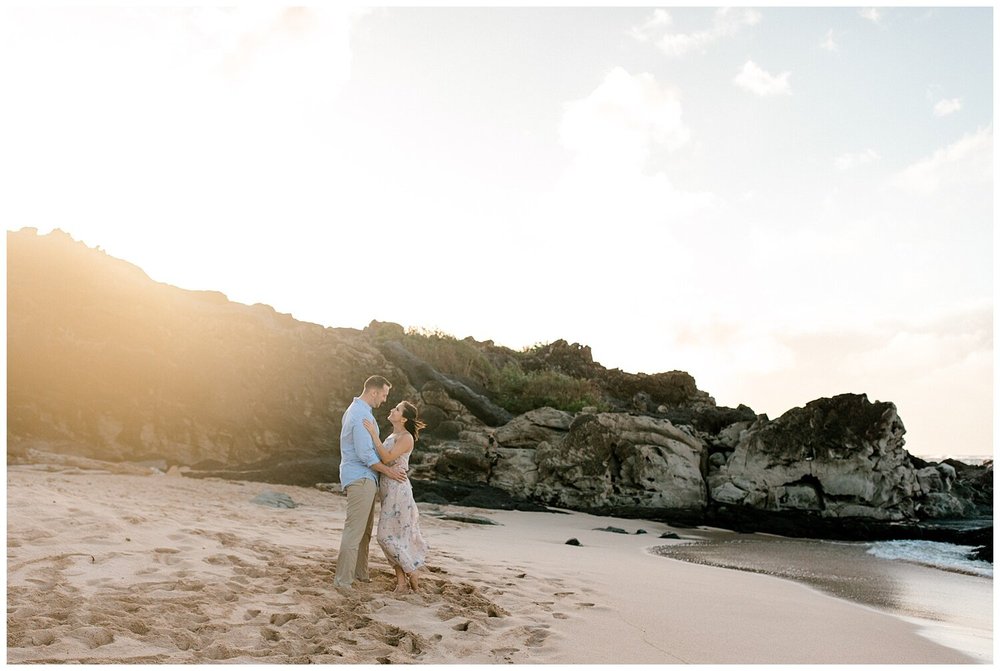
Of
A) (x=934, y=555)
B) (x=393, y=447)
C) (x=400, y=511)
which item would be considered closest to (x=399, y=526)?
(x=400, y=511)

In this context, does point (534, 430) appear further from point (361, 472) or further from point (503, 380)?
point (361, 472)

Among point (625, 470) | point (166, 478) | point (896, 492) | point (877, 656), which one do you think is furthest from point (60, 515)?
point (896, 492)

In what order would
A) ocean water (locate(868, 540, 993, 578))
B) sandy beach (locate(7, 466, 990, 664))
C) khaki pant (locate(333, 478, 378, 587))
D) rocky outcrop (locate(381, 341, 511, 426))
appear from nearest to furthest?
sandy beach (locate(7, 466, 990, 664))
khaki pant (locate(333, 478, 378, 587))
ocean water (locate(868, 540, 993, 578))
rocky outcrop (locate(381, 341, 511, 426))

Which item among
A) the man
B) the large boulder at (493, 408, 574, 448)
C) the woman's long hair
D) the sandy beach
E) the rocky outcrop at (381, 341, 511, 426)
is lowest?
the sandy beach

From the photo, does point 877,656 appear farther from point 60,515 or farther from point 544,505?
point 544,505

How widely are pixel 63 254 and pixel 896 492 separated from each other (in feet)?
63.5

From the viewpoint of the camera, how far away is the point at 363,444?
591 cm

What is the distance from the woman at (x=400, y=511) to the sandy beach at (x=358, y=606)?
10.6 inches

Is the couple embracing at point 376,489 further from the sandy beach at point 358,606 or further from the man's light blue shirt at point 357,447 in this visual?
the sandy beach at point 358,606

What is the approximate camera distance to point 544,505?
46.8 ft

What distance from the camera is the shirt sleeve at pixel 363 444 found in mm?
5902

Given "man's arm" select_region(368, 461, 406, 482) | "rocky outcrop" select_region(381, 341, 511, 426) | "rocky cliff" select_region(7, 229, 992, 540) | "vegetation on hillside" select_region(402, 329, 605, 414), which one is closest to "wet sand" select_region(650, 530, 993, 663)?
"rocky cliff" select_region(7, 229, 992, 540)

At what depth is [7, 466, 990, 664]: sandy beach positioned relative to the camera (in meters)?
4.23

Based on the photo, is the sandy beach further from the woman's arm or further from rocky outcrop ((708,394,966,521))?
rocky outcrop ((708,394,966,521))
